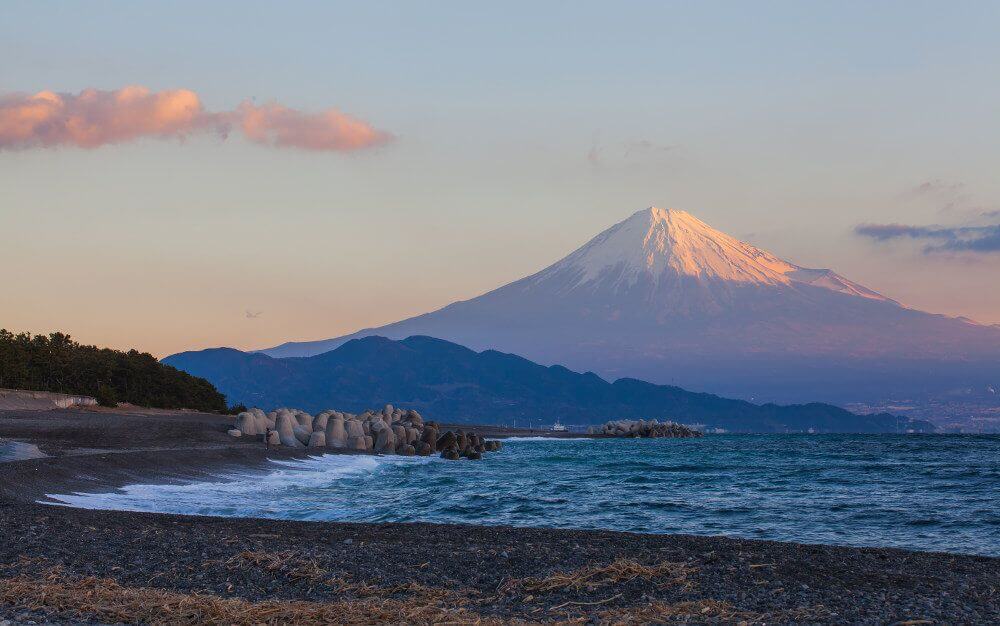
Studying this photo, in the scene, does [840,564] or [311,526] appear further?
[311,526]

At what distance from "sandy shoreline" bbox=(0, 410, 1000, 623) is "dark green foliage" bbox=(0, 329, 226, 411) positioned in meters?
71.1

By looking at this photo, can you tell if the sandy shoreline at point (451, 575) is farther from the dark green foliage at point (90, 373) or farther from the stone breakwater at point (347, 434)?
the dark green foliage at point (90, 373)

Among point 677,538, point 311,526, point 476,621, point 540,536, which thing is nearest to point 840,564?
point 677,538

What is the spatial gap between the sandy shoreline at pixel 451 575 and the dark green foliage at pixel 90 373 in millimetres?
71106

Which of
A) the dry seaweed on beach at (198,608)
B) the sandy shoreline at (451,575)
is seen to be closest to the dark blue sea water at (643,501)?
the sandy shoreline at (451,575)

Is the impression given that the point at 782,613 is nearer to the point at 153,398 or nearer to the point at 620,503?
the point at 620,503

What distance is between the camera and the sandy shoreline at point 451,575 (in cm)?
1002

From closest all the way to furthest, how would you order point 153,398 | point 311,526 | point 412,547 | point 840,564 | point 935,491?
point 840,564
point 412,547
point 311,526
point 935,491
point 153,398

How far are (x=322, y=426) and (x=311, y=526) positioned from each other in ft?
137

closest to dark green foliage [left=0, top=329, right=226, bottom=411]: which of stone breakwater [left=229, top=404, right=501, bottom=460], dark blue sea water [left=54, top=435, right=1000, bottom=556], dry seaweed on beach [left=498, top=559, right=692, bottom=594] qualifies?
stone breakwater [left=229, top=404, right=501, bottom=460]

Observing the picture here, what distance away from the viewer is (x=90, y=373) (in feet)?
298

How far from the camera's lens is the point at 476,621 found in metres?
9.16

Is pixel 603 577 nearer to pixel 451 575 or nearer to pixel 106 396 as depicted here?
pixel 451 575

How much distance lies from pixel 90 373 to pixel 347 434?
40.1m
